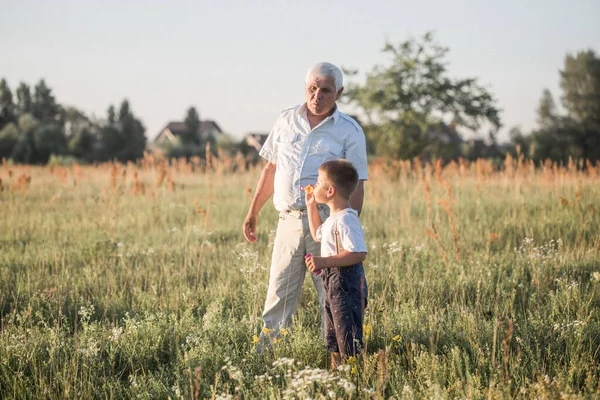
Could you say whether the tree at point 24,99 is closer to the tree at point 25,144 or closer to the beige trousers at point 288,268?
the tree at point 25,144

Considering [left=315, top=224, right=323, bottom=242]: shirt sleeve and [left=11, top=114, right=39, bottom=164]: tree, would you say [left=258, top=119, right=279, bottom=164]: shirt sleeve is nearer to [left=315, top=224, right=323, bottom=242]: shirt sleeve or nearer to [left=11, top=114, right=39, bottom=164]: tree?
[left=315, top=224, right=323, bottom=242]: shirt sleeve

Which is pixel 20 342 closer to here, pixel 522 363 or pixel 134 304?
pixel 134 304

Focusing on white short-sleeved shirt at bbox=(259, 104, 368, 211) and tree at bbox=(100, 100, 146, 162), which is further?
tree at bbox=(100, 100, 146, 162)

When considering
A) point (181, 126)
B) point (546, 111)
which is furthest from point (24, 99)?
point (546, 111)

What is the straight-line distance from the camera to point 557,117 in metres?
42.1

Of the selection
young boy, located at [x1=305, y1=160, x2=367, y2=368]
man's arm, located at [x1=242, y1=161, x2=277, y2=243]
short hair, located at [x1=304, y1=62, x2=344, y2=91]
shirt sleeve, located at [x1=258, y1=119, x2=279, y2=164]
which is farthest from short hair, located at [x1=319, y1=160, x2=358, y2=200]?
man's arm, located at [x1=242, y1=161, x2=277, y2=243]

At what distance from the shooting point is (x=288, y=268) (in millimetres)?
3453

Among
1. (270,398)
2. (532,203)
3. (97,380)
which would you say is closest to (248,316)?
(97,380)

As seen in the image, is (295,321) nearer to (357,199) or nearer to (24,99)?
(357,199)

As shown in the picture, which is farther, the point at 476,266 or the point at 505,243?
the point at 505,243

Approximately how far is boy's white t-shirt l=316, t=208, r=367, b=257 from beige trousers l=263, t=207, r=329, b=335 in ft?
1.20

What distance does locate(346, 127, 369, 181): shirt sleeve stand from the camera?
3.35 metres

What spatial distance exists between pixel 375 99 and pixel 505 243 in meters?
25.7

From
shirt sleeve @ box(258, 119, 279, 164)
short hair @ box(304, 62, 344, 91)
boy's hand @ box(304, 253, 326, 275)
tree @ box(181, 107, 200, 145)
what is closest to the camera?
boy's hand @ box(304, 253, 326, 275)
